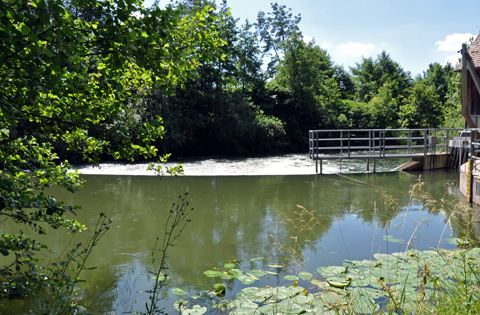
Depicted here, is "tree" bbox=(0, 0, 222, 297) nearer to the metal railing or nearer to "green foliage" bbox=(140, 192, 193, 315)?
"green foliage" bbox=(140, 192, 193, 315)

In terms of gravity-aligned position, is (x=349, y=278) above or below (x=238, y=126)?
below

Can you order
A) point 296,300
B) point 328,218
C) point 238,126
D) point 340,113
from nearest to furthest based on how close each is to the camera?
point 296,300 → point 328,218 → point 238,126 → point 340,113

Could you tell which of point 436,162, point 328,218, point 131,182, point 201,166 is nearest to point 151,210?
point 328,218

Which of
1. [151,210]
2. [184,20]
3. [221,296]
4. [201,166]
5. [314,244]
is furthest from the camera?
[201,166]

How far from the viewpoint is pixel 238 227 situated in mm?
7688

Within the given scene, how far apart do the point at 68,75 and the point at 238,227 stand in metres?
5.30

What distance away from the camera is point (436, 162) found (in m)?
16.0

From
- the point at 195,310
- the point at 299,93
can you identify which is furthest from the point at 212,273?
the point at 299,93

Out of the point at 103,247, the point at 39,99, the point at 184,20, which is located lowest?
the point at 103,247

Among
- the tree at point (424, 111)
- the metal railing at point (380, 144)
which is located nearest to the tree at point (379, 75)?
the tree at point (424, 111)

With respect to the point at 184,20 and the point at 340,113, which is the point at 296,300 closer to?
the point at 184,20

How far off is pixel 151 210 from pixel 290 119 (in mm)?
21446

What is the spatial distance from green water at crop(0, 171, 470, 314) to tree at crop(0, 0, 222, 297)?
0.94 meters

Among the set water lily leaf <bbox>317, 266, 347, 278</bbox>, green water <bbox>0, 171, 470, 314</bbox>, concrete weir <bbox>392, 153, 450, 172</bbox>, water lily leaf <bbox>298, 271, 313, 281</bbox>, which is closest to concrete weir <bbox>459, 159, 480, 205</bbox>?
green water <bbox>0, 171, 470, 314</bbox>
